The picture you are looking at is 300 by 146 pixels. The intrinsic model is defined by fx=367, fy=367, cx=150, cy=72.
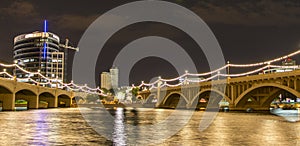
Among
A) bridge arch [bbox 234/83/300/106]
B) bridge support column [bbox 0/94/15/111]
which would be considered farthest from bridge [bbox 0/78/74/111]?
bridge arch [bbox 234/83/300/106]

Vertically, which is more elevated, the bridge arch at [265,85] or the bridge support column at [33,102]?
the bridge arch at [265,85]

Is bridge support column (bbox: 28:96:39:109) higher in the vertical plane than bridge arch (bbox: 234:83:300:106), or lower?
lower

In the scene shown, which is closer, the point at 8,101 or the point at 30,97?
the point at 8,101

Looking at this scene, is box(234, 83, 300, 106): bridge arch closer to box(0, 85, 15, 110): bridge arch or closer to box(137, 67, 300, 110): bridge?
box(137, 67, 300, 110): bridge

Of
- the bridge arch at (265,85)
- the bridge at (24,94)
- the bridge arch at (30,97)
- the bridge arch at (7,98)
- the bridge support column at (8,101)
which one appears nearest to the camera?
the bridge arch at (265,85)

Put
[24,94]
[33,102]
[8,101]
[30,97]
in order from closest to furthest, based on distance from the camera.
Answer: [8,101] → [24,94] → [30,97] → [33,102]

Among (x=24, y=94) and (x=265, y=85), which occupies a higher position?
(x=265, y=85)

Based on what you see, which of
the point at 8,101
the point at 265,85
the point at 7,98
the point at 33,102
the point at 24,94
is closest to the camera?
the point at 265,85

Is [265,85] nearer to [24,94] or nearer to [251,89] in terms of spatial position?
[251,89]

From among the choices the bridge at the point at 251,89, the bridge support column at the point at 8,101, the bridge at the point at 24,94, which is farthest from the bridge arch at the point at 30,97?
the bridge at the point at 251,89

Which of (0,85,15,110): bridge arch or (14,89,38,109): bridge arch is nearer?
(0,85,15,110): bridge arch

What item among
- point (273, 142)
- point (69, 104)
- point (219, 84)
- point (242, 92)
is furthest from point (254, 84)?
point (69, 104)

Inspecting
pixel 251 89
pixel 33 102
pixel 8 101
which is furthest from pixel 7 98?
pixel 251 89

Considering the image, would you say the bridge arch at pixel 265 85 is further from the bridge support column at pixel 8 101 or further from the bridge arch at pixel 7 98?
the bridge support column at pixel 8 101
